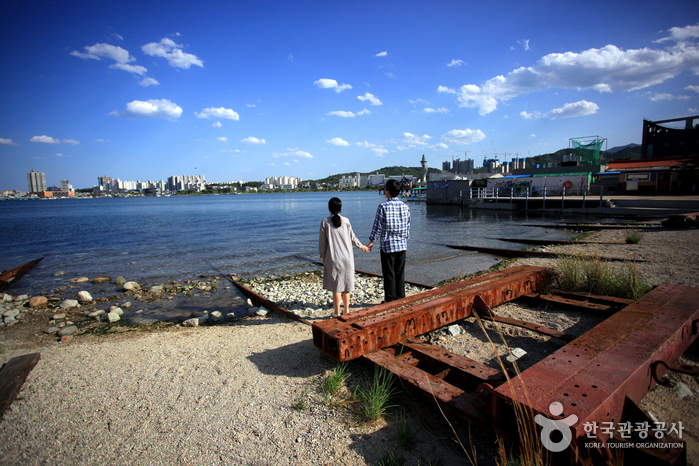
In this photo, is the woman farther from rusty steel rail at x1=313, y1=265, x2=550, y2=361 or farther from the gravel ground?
rusty steel rail at x1=313, y1=265, x2=550, y2=361

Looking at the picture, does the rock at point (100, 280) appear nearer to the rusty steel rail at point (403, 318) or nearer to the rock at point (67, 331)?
the rock at point (67, 331)

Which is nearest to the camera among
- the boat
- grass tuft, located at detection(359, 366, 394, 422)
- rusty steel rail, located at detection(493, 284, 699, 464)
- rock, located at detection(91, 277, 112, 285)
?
rusty steel rail, located at detection(493, 284, 699, 464)

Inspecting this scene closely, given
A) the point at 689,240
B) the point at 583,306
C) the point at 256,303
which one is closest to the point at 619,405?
the point at 583,306

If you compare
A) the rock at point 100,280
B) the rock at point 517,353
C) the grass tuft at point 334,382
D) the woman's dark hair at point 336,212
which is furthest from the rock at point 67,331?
the rock at point 517,353

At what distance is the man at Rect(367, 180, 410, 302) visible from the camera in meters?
5.39

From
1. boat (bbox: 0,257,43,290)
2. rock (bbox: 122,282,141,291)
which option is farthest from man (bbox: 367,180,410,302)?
boat (bbox: 0,257,43,290)

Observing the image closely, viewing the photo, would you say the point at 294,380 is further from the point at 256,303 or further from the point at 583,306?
the point at 256,303

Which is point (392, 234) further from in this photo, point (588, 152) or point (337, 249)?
point (588, 152)

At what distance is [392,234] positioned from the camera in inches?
214

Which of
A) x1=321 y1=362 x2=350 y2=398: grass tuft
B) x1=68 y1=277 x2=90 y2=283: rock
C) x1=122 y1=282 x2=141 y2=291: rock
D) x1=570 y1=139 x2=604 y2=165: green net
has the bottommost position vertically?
x1=68 y1=277 x2=90 y2=283: rock

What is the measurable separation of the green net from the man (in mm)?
65984

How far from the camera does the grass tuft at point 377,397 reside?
2906mm

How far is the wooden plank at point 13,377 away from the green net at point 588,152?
70384 mm

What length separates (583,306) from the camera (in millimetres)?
4918
